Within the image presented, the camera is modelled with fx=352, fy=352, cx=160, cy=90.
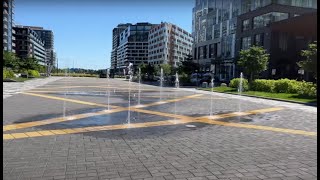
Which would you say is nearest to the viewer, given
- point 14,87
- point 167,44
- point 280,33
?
point 14,87

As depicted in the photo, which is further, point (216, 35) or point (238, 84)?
point (216, 35)

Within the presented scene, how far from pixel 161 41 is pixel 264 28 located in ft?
304

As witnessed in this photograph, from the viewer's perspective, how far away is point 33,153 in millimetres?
6348

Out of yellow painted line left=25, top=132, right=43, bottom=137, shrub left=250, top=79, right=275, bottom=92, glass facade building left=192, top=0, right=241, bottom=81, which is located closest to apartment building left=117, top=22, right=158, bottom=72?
glass facade building left=192, top=0, right=241, bottom=81

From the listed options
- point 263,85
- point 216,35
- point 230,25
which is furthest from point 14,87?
point 216,35

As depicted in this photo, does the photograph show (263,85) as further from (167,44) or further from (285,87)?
(167,44)

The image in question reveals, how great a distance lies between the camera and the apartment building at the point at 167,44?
143 metres

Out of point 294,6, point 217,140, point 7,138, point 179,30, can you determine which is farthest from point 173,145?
point 179,30

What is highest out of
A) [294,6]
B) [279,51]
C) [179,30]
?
[179,30]

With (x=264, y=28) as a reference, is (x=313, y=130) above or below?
below

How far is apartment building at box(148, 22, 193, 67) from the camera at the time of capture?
143 meters

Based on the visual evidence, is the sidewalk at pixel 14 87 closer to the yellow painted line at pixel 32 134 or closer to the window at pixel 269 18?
the yellow painted line at pixel 32 134

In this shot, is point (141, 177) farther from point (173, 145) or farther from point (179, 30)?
point (179, 30)

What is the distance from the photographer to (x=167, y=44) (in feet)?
471
